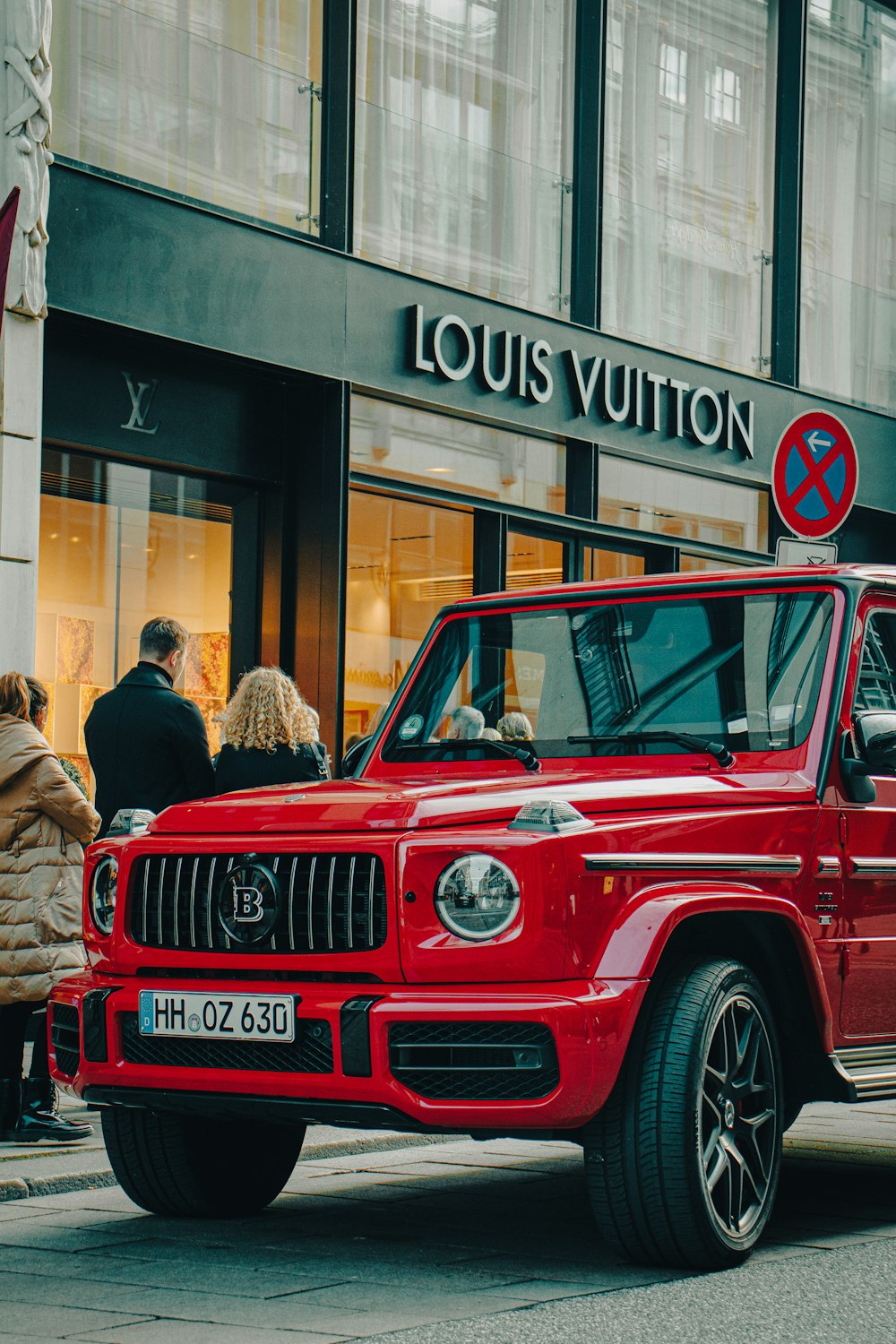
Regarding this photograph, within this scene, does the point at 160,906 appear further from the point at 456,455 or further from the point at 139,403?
the point at 456,455

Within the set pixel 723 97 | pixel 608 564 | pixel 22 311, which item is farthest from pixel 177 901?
pixel 723 97

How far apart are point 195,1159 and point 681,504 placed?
1091cm

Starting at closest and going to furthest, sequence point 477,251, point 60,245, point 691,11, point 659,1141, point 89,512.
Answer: point 659,1141 → point 60,245 → point 89,512 → point 477,251 → point 691,11

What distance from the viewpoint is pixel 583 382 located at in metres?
15.1

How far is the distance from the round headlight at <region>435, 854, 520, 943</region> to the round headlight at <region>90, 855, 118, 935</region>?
1.13 meters

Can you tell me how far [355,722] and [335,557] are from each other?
43.6 inches

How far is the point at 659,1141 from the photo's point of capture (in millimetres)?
5207

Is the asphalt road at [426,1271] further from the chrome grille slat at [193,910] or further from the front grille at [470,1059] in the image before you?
the chrome grille slat at [193,910]

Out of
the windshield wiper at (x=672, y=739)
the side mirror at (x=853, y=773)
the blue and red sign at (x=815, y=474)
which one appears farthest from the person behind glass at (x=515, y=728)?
the blue and red sign at (x=815, y=474)

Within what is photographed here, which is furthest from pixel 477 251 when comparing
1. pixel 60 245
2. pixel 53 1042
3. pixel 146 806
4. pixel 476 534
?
pixel 53 1042

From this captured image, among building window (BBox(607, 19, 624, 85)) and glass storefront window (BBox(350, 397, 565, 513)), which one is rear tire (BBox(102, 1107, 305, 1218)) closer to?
glass storefront window (BBox(350, 397, 565, 513))

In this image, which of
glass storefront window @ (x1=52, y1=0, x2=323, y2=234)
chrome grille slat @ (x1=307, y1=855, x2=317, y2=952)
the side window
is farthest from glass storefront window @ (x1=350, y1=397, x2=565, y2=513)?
chrome grille slat @ (x1=307, y1=855, x2=317, y2=952)

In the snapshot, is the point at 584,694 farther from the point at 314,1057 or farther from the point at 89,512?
the point at 89,512

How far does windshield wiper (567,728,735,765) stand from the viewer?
6250 mm
